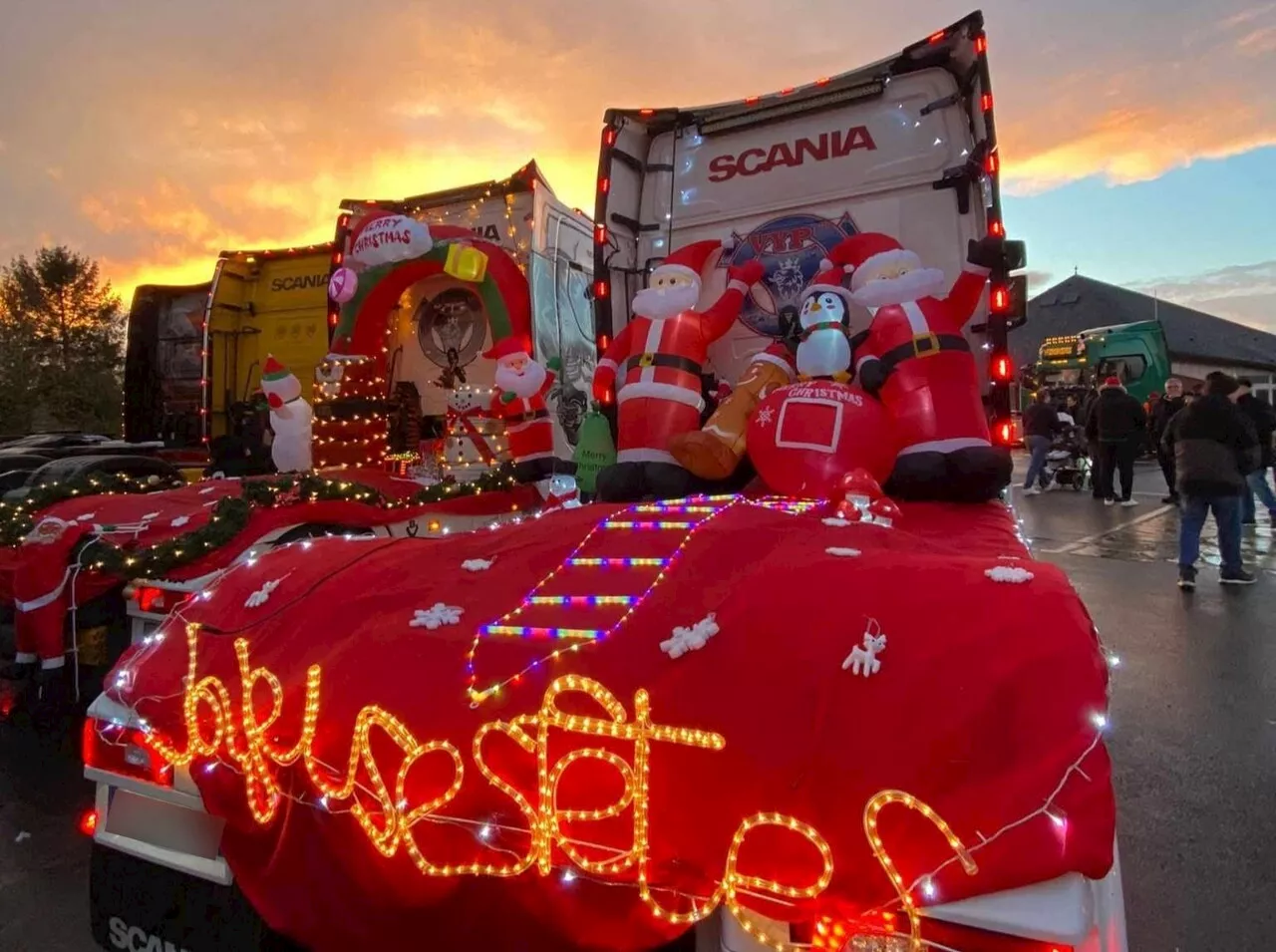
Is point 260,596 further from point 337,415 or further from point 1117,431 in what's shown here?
point 1117,431

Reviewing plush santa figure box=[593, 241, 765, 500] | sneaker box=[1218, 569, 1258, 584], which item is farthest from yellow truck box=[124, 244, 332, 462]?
sneaker box=[1218, 569, 1258, 584]

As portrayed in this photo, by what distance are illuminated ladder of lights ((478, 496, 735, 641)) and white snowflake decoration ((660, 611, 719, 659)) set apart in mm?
128

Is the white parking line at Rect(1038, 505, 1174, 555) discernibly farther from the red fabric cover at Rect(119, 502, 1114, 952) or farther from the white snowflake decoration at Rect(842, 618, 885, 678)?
the white snowflake decoration at Rect(842, 618, 885, 678)

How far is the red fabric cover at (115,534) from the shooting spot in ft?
11.5

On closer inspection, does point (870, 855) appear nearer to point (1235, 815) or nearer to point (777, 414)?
point (777, 414)

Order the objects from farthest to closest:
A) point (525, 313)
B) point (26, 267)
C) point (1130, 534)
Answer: point (26, 267) < point (1130, 534) < point (525, 313)

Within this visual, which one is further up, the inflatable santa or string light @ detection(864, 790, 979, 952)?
the inflatable santa

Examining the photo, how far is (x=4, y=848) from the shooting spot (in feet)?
10.2

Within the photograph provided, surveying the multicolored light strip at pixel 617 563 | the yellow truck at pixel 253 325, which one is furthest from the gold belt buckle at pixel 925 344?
the yellow truck at pixel 253 325

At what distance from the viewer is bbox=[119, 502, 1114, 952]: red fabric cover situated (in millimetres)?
1099

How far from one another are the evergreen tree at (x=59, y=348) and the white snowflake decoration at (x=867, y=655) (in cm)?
2719

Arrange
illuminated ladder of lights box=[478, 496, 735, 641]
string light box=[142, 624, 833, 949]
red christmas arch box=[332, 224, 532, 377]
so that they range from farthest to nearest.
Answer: red christmas arch box=[332, 224, 532, 377] < illuminated ladder of lights box=[478, 496, 735, 641] < string light box=[142, 624, 833, 949]

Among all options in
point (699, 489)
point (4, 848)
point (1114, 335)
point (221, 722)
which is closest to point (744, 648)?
point (221, 722)

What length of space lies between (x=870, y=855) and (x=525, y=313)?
5768mm
